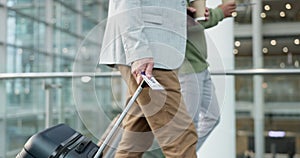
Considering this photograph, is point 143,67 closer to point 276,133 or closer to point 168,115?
point 168,115

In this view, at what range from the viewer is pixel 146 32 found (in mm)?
1479

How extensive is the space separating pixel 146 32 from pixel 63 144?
46 cm

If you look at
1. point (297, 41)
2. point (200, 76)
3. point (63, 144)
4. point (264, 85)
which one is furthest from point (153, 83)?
point (297, 41)

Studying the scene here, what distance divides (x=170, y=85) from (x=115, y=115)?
0.57 metres

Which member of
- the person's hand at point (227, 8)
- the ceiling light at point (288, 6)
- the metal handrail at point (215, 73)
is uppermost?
the ceiling light at point (288, 6)

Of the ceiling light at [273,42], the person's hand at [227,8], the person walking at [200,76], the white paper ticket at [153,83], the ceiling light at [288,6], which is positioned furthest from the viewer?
the ceiling light at [273,42]

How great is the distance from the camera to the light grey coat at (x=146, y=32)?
1.44 meters

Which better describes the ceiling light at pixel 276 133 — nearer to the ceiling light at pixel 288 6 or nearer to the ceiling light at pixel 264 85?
the ceiling light at pixel 264 85

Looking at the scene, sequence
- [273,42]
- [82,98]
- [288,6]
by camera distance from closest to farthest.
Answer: [82,98] → [288,6] → [273,42]

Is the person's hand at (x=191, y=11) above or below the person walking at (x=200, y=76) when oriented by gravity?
above

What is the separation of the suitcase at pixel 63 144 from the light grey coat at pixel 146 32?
0.13 meters

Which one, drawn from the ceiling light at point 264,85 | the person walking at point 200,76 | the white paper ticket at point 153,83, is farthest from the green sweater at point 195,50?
the ceiling light at point 264,85

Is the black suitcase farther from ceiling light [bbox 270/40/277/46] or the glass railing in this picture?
Answer: ceiling light [bbox 270/40/277/46]

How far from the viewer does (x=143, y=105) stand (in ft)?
4.85
